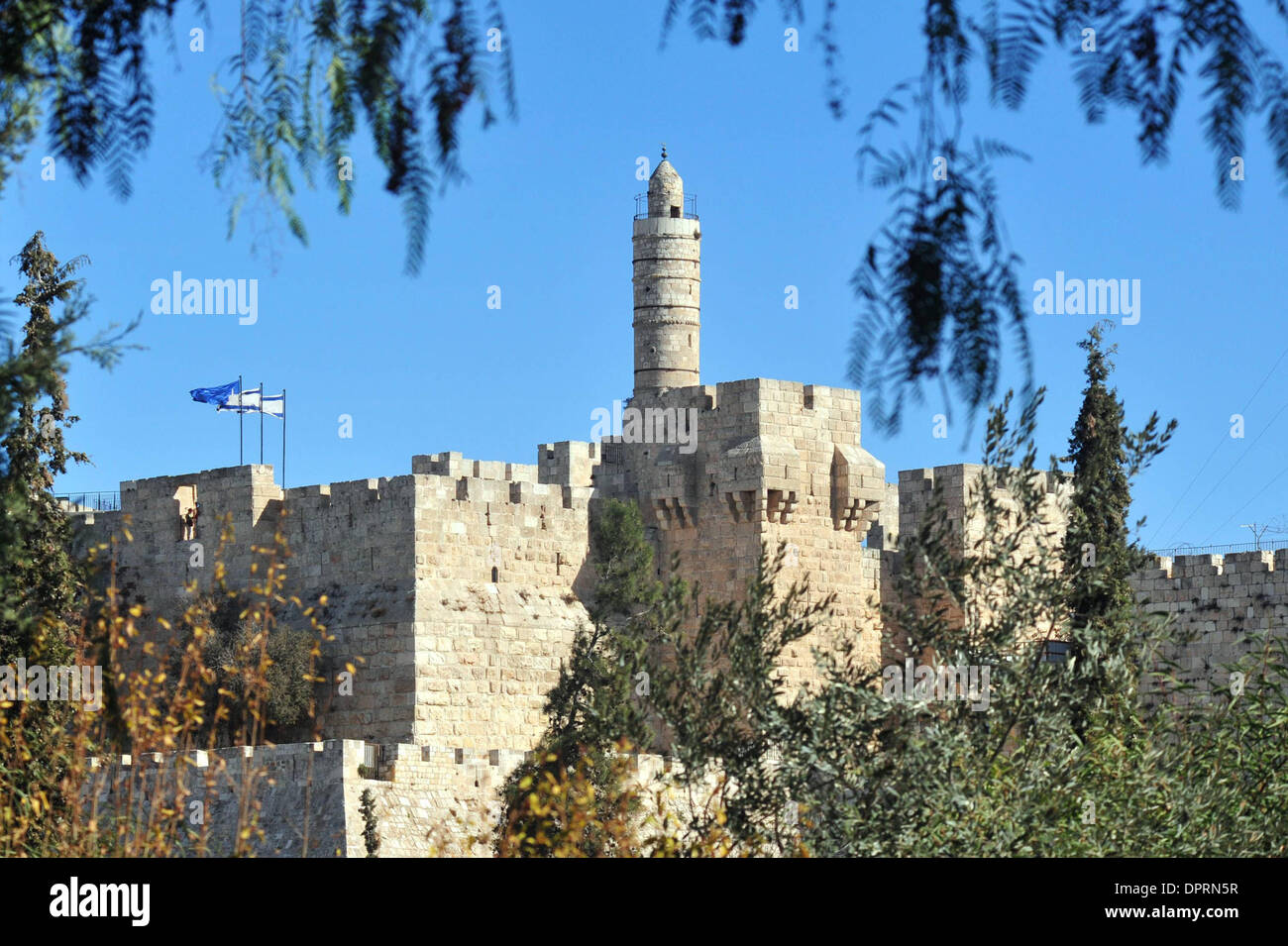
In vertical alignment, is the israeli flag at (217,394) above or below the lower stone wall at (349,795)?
above

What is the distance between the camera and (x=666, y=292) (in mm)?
38156

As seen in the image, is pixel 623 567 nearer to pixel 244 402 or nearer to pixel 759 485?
pixel 759 485

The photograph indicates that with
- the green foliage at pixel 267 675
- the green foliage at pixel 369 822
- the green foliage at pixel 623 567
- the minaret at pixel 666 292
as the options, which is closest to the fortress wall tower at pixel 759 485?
the green foliage at pixel 623 567

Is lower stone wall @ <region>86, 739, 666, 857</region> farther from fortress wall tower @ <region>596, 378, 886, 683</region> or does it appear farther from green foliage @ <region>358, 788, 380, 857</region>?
fortress wall tower @ <region>596, 378, 886, 683</region>

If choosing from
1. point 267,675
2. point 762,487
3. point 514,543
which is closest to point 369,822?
point 267,675

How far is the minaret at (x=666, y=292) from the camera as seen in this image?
37906mm

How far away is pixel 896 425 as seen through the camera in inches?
201

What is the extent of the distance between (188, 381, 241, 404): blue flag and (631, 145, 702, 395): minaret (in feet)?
33.6

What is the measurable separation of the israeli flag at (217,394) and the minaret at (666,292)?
10.2 meters

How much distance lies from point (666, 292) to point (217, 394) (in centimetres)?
1127

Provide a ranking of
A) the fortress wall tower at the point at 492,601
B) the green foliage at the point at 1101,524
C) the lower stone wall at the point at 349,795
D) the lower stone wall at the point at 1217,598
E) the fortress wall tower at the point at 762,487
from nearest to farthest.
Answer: the green foliage at the point at 1101,524
the lower stone wall at the point at 349,795
the fortress wall tower at the point at 492,601
the fortress wall tower at the point at 762,487
the lower stone wall at the point at 1217,598

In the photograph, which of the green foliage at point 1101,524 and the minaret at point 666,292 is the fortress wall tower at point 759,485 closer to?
the green foliage at point 1101,524
